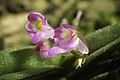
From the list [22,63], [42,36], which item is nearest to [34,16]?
[42,36]

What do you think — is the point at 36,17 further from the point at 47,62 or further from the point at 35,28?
the point at 47,62

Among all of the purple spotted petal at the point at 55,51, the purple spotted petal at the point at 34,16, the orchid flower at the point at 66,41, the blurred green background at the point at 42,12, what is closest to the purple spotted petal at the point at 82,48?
the orchid flower at the point at 66,41

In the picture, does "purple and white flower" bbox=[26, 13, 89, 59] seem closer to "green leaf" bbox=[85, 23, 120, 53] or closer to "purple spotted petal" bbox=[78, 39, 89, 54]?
"purple spotted petal" bbox=[78, 39, 89, 54]

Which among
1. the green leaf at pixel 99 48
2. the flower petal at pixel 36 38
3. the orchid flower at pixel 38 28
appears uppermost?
the orchid flower at pixel 38 28

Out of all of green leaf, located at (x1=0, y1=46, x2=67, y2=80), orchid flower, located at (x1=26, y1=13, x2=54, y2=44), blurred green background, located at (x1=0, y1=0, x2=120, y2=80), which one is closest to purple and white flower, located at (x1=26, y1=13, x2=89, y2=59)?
orchid flower, located at (x1=26, y1=13, x2=54, y2=44)

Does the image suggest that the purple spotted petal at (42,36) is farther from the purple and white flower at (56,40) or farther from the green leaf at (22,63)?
the green leaf at (22,63)
